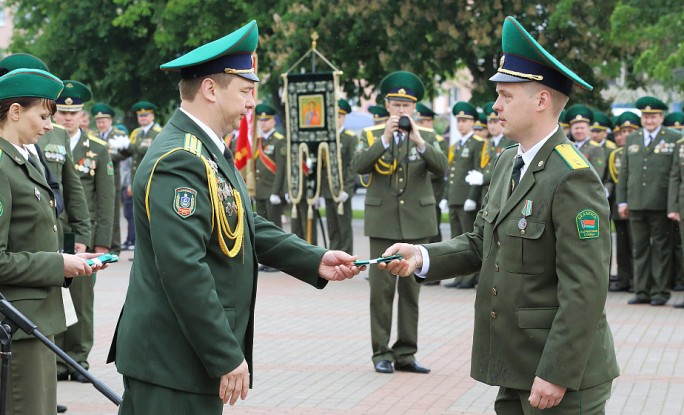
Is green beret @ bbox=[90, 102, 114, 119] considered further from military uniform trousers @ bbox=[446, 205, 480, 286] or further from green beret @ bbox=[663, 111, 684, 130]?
green beret @ bbox=[663, 111, 684, 130]

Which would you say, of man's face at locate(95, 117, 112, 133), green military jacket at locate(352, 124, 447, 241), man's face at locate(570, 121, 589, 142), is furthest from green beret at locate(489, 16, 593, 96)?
man's face at locate(95, 117, 112, 133)

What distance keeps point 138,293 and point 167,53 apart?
2641cm

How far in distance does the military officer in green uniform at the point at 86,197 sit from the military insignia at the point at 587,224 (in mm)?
5457

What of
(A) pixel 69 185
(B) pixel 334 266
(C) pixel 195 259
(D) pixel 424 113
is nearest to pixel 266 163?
(D) pixel 424 113

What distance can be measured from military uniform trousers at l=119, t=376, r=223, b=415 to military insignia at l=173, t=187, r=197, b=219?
0.66 metres

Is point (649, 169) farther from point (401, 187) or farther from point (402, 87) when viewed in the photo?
point (402, 87)

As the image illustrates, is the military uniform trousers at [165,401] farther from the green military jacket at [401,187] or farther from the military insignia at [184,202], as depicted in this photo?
the green military jacket at [401,187]

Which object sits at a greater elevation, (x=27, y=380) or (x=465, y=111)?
(x=465, y=111)

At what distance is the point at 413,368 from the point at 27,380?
455 centimetres

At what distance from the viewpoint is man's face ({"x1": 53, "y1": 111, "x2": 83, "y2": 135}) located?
32.1 feet

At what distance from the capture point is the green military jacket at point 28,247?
5.03 metres

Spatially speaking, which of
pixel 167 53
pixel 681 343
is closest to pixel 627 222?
pixel 681 343

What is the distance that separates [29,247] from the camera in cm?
524

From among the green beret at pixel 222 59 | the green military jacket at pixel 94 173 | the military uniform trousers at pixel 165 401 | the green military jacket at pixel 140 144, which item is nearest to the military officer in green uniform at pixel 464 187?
the green military jacket at pixel 140 144
